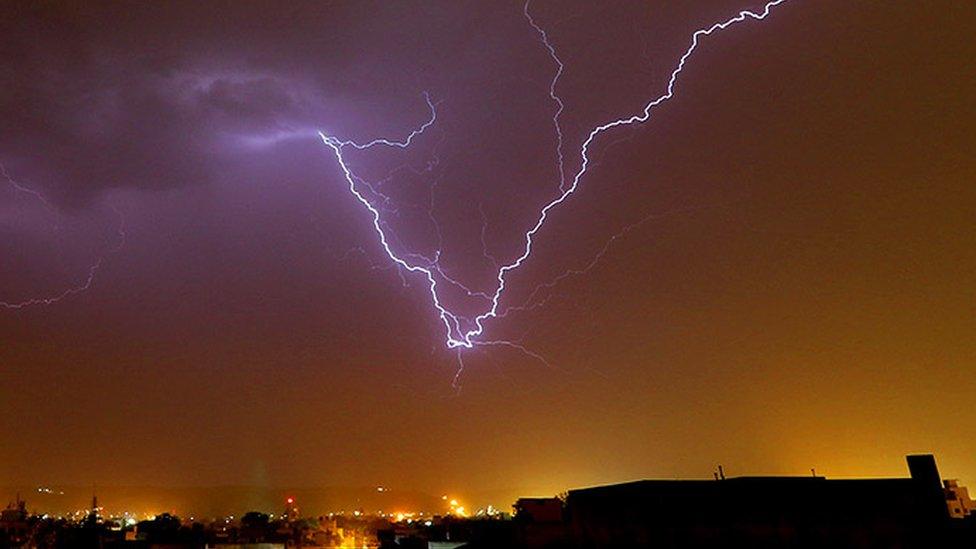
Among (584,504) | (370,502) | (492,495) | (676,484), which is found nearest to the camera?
(676,484)

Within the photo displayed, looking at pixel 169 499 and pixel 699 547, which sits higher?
pixel 169 499

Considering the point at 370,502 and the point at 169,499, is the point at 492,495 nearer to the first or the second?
the point at 370,502

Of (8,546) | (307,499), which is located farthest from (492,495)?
(8,546)

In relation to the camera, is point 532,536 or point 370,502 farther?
point 370,502

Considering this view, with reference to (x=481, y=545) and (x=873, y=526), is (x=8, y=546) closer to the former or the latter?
(x=481, y=545)

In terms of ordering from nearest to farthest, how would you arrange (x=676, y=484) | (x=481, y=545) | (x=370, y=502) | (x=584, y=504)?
(x=676, y=484)
(x=584, y=504)
(x=481, y=545)
(x=370, y=502)

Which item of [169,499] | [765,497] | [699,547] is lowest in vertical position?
[699,547]

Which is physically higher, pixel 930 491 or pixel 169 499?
pixel 169 499

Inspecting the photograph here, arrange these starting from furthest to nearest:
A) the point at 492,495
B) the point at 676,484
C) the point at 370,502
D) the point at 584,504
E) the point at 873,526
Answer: the point at 492,495
the point at 370,502
the point at 584,504
the point at 676,484
the point at 873,526

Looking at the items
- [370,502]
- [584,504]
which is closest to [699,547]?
[584,504]
